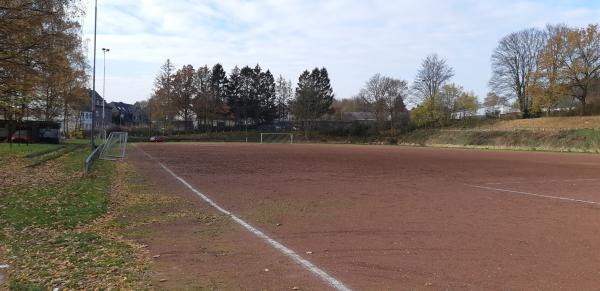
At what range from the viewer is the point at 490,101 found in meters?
105

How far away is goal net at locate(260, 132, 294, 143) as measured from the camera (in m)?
94.9

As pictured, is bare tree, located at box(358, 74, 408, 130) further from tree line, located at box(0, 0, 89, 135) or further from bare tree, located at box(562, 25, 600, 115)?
tree line, located at box(0, 0, 89, 135)

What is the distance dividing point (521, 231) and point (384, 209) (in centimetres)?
351

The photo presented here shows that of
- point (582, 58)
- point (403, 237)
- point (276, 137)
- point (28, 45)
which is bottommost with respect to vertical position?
point (403, 237)

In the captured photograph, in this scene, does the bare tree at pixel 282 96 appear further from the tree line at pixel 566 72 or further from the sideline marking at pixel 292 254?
the sideline marking at pixel 292 254

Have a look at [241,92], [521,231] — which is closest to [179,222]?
[521,231]

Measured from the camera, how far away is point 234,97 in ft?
351

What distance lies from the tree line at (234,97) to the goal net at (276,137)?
7120mm

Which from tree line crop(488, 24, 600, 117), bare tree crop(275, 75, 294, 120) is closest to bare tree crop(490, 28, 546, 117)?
tree line crop(488, 24, 600, 117)

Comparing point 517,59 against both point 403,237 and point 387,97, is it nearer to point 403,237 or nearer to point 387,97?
point 387,97

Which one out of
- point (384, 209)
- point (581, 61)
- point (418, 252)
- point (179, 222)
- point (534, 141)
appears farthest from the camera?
point (581, 61)

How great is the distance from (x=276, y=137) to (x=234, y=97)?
52.4ft

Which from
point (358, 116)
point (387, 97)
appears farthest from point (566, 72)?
point (358, 116)

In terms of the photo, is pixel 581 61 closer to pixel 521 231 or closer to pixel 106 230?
pixel 521 231
